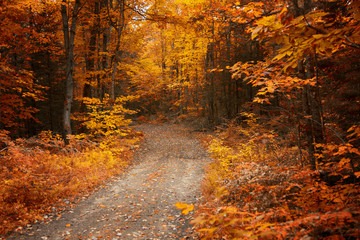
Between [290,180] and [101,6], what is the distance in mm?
15320

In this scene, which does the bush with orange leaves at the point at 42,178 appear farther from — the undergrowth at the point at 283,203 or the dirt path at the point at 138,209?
the undergrowth at the point at 283,203

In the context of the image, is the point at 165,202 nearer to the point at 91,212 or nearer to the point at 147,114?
the point at 91,212

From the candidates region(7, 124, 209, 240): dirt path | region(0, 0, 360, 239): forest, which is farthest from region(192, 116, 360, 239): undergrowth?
region(7, 124, 209, 240): dirt path

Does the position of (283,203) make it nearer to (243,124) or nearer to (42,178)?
(42,178)

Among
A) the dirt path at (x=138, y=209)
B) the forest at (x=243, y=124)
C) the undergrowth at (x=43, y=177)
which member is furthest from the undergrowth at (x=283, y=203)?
the undergrowth at (x=43, y=177)

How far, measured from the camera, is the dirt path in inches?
186

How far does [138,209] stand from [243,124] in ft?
39.3

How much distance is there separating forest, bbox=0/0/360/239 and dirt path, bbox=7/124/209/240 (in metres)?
0.57

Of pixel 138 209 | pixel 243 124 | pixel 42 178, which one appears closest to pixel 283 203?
pixel 138 209

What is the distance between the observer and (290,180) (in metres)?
4.46

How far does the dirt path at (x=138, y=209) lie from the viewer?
472cm

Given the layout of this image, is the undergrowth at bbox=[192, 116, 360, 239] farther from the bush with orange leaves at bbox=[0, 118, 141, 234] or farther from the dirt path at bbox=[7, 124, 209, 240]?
the bush with orange leaves at bbox=[0, 118, 141, 234]

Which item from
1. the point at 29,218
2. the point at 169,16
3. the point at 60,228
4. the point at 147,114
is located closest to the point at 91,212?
the point at 60,228

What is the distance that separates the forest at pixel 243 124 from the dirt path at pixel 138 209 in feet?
1.88
